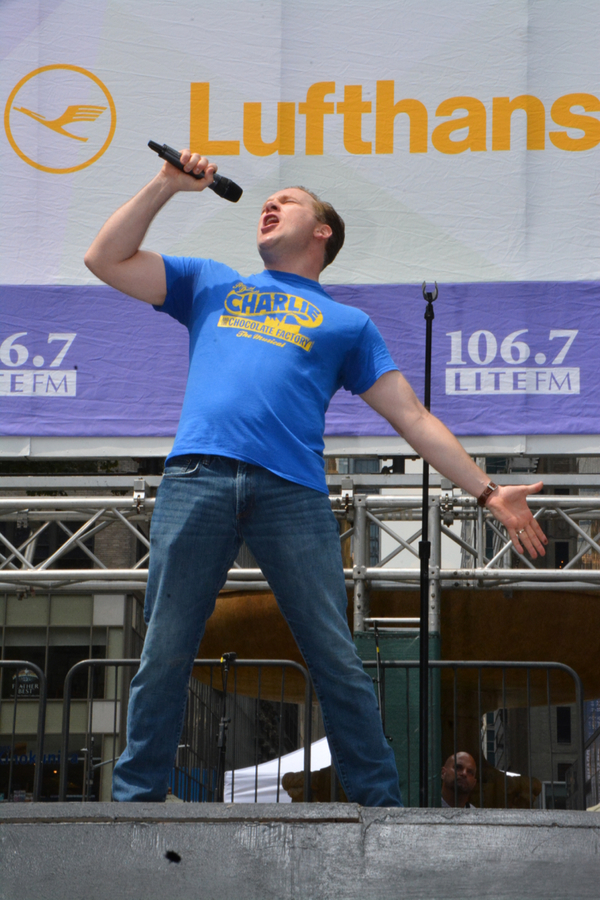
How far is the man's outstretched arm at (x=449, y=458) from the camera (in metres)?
2.93

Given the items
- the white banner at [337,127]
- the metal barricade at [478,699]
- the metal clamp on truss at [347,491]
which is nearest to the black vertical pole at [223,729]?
the metal barricade at [478,699]

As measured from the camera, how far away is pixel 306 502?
3.05m

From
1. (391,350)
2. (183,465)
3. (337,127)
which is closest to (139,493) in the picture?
(391,350)

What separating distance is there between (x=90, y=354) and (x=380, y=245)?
1.90 m

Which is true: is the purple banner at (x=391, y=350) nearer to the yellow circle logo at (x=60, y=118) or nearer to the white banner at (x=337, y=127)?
the white banner at (x=337, y=127)

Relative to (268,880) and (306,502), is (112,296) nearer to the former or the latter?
(306,502)

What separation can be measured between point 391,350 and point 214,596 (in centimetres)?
389

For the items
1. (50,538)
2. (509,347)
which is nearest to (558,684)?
(509,347)

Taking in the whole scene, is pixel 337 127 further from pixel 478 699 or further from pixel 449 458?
pixel 449 458

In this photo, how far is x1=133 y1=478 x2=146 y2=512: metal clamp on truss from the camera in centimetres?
677

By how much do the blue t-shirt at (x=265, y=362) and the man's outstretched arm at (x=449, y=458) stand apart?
0.22 feet

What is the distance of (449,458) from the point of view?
3127mm

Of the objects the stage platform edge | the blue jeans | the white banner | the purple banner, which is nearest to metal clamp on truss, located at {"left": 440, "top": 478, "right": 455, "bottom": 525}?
the purple banner

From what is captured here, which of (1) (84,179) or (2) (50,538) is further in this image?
(2) (50,538)
